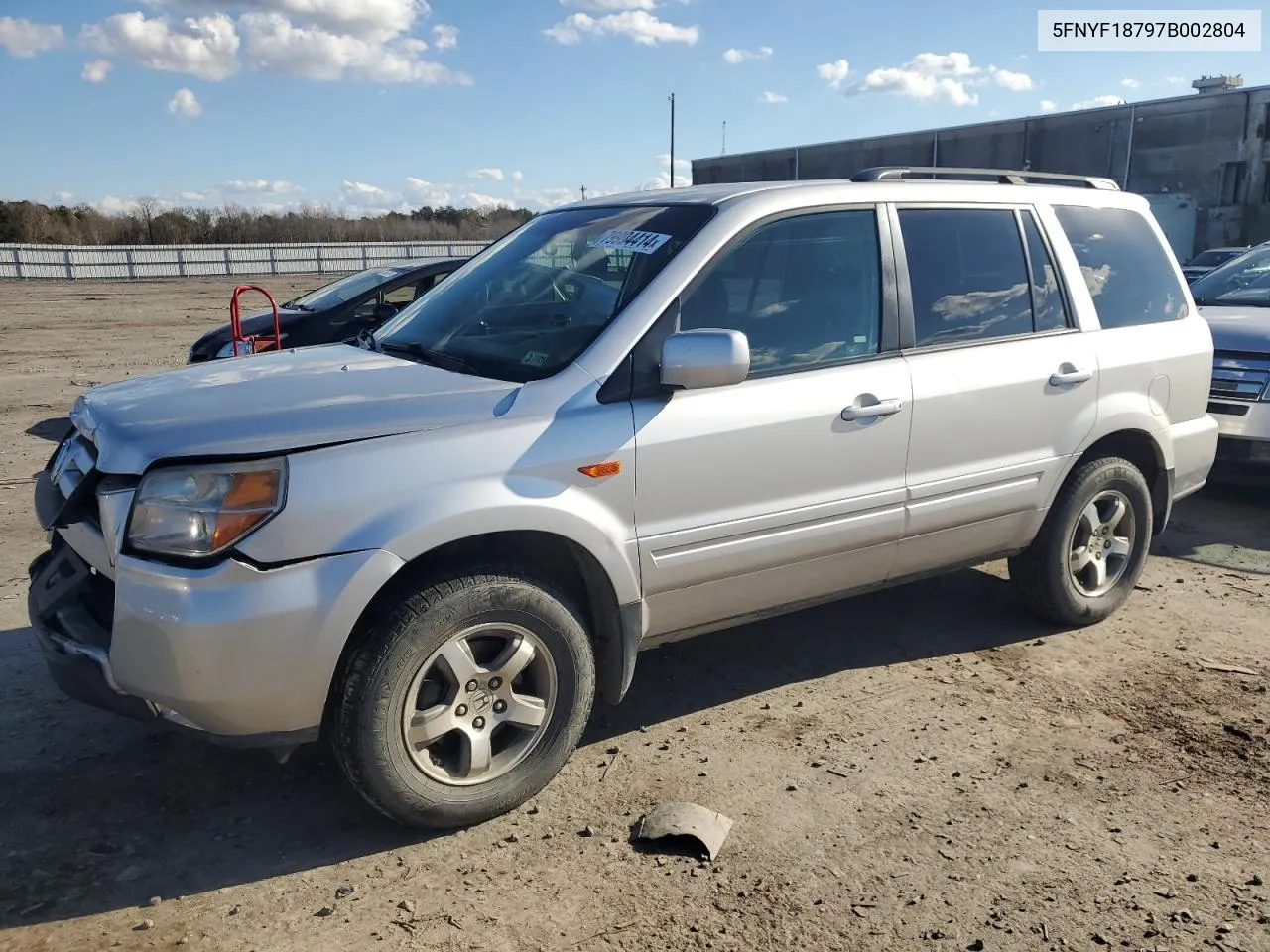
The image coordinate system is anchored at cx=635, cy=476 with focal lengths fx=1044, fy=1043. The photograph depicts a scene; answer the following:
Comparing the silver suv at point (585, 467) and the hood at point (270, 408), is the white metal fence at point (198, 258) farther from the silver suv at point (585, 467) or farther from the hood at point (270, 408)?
the hood at point (270, 408)

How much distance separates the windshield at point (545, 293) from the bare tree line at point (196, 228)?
4402cm

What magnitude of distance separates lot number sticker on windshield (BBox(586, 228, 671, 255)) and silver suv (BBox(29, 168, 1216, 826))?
2 centimetres

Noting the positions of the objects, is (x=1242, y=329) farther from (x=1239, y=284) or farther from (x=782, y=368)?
(x=782, y=368)

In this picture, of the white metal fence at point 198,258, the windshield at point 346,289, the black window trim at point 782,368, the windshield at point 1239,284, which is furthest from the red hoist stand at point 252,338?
the white metal fence at point 198,258

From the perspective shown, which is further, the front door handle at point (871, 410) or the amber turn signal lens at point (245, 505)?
the front door handle at point (871, 410)

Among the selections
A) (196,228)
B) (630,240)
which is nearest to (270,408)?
(630,240)

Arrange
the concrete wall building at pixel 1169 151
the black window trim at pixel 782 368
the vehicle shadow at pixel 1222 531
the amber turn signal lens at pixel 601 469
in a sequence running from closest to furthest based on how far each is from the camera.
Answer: the amber turn signal lens at pixel 601 469
the black window trim at pixel 782 368
the vehicle shadow at pixel 1222 531
the concrete wall building at pixel 1169 151

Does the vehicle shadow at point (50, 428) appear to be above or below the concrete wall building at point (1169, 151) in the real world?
below

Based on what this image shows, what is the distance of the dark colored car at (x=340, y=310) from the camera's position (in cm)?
978

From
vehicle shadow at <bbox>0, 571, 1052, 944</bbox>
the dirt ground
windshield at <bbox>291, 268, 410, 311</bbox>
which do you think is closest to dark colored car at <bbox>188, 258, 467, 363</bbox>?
windshield at <bbox>291, 268, 410, 311</bbox>

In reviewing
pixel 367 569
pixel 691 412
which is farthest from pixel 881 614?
pixel 367 569

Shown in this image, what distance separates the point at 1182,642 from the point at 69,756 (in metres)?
4.58

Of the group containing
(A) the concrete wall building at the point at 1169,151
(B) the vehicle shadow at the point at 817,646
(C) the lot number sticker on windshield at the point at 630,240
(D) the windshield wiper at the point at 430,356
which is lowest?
(B) the vehicle shadow at the point at 817,646

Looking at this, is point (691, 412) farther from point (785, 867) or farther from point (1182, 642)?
point (1182, 642)
